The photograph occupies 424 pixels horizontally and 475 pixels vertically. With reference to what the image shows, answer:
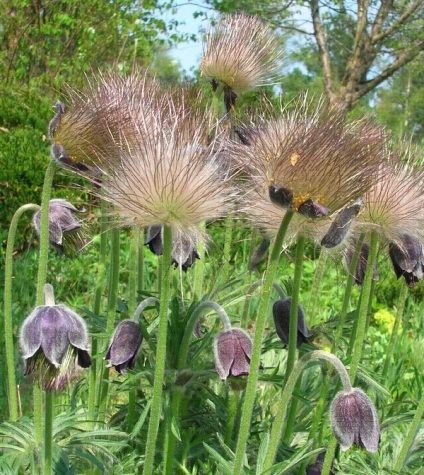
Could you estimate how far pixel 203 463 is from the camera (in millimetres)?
2010

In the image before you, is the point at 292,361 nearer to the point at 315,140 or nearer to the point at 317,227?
the point at 317,227

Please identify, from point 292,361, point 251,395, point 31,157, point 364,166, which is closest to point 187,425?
point 292,361

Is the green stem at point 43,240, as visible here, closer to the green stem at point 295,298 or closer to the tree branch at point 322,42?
the green stem at point 295,298

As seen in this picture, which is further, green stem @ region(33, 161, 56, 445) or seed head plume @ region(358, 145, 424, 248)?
seed head plume @ region(358, 145, 424, 248)

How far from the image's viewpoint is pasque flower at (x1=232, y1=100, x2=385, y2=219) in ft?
4.25

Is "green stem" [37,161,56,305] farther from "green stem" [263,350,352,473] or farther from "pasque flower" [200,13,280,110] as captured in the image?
"pasque flower" [200,13,280,110]

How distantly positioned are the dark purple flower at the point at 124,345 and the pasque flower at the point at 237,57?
38.5 inches

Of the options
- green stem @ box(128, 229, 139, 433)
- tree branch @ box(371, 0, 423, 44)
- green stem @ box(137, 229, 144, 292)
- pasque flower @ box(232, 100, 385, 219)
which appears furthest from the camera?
tree branch @ box(371, 0, 423, 44)

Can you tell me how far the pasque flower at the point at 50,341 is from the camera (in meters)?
1.42

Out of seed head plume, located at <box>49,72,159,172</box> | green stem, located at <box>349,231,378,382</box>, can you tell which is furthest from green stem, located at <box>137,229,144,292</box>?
green stem, located at <box>349,231,378,382</box>

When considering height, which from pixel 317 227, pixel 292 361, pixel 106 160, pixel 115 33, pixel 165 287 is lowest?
pixel 292 361

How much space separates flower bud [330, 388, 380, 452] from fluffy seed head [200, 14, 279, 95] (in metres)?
1.20

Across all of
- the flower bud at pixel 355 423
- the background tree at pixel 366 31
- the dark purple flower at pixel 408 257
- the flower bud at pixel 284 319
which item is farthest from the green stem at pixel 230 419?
the background tree at pixel 366 31

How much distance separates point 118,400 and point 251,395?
1.89m
